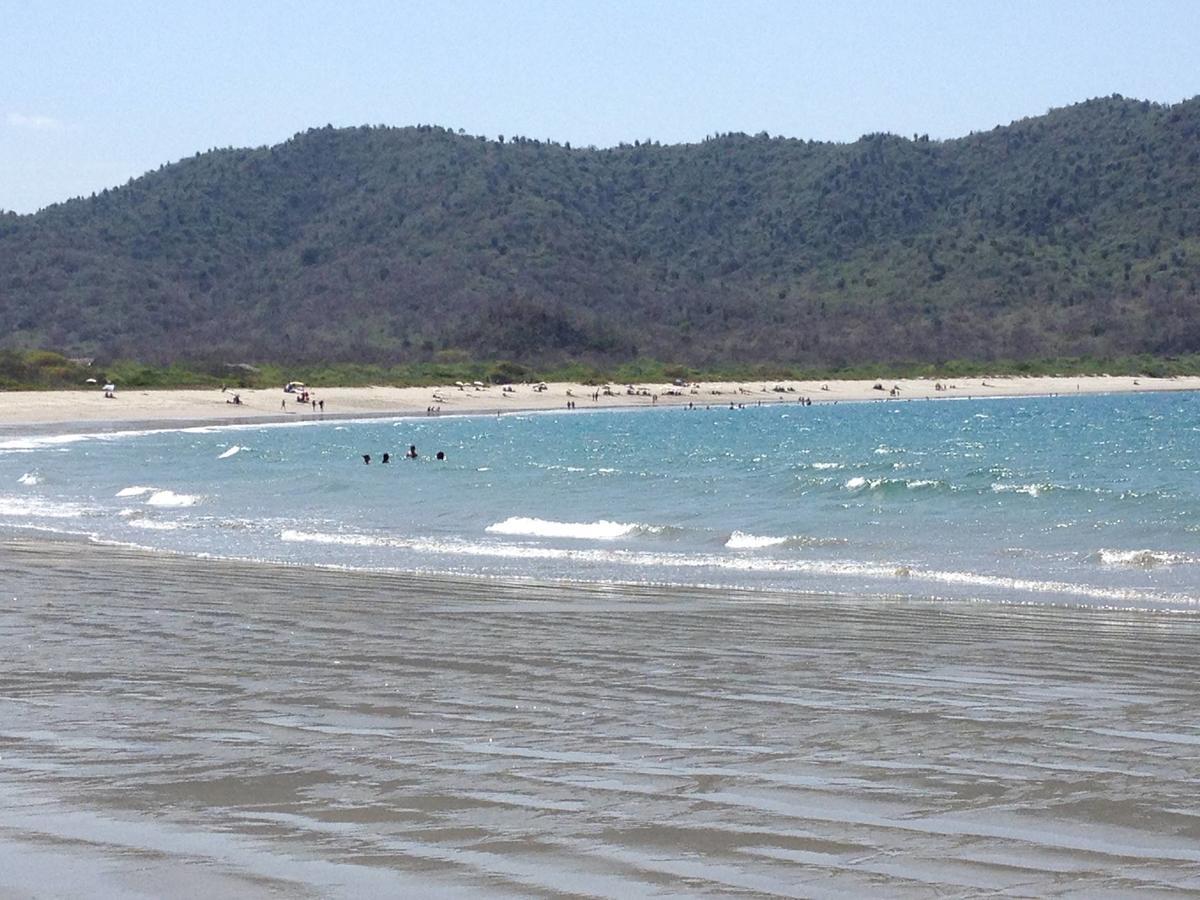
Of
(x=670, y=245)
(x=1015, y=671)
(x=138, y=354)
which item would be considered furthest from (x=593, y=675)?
(x=670, y=245)

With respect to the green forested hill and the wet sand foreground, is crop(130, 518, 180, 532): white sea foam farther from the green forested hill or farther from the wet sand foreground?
the green forested hill

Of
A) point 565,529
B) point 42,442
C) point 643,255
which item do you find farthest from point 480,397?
point 643,255

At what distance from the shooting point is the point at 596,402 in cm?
10688

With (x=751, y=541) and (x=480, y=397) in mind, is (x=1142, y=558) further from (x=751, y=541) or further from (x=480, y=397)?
(x=480, y=397)

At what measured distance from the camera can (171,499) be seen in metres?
33.9

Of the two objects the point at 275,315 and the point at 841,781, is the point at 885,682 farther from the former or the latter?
the point at 275,315

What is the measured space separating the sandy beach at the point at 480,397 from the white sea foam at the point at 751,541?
52622 mm

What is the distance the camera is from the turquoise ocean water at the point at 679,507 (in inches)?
823

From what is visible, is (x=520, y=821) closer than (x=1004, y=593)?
Yes

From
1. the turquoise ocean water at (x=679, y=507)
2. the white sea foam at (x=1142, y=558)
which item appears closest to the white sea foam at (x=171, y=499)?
the turquoise ocean water at (x=679, y=507)

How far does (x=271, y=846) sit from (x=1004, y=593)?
12871 mm

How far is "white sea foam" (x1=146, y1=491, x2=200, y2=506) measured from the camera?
33.5 meters

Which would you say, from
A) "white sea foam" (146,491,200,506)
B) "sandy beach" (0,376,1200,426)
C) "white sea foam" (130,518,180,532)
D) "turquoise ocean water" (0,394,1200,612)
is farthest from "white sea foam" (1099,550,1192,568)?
"sandy beach" (0,376,1200,426)

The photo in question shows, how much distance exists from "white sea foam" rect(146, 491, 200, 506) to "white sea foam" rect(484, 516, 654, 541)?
27.5ft
